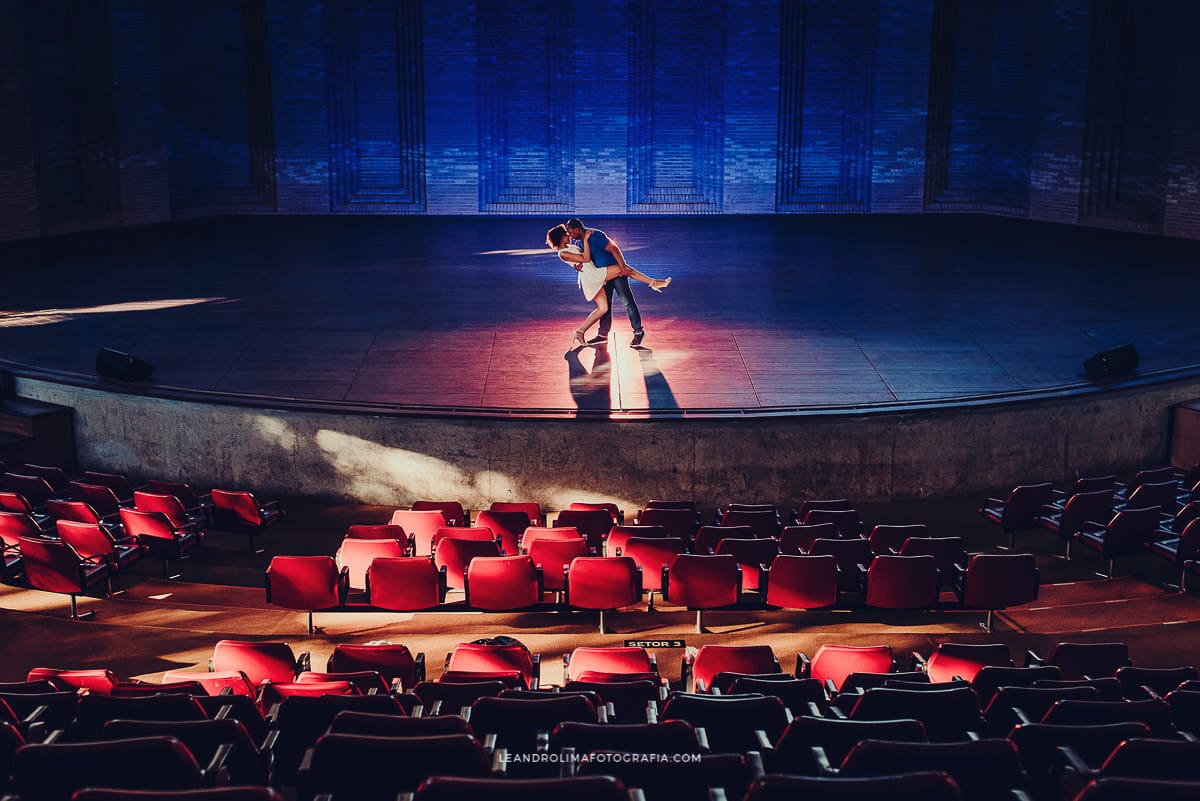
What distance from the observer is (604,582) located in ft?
23.8

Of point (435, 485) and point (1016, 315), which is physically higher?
point (1016, 315)

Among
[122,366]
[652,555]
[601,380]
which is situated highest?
[122,366]

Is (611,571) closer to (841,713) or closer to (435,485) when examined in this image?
(841,713)

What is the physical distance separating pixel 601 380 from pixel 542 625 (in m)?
3.72

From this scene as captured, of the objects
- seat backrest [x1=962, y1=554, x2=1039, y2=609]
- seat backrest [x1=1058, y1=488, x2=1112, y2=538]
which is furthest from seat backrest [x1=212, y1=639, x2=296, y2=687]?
seat backrest [x1=1058, y1=488, x2=1112, y2=538]

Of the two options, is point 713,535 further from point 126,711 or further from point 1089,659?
point 126,711

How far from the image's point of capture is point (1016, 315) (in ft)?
43.4

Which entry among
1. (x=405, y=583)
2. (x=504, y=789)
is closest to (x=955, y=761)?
(x=504, y=789)

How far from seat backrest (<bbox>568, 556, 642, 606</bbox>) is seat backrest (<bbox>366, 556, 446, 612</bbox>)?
828 mm

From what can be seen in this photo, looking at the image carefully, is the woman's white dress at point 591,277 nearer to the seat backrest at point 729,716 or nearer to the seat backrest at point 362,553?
the seat backrest at point 362,553

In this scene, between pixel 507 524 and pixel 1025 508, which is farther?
pixel 1025 508

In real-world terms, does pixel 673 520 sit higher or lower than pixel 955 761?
lower

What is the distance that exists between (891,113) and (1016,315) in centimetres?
834

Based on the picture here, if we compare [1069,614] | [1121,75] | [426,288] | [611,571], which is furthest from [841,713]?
[1121,75]
